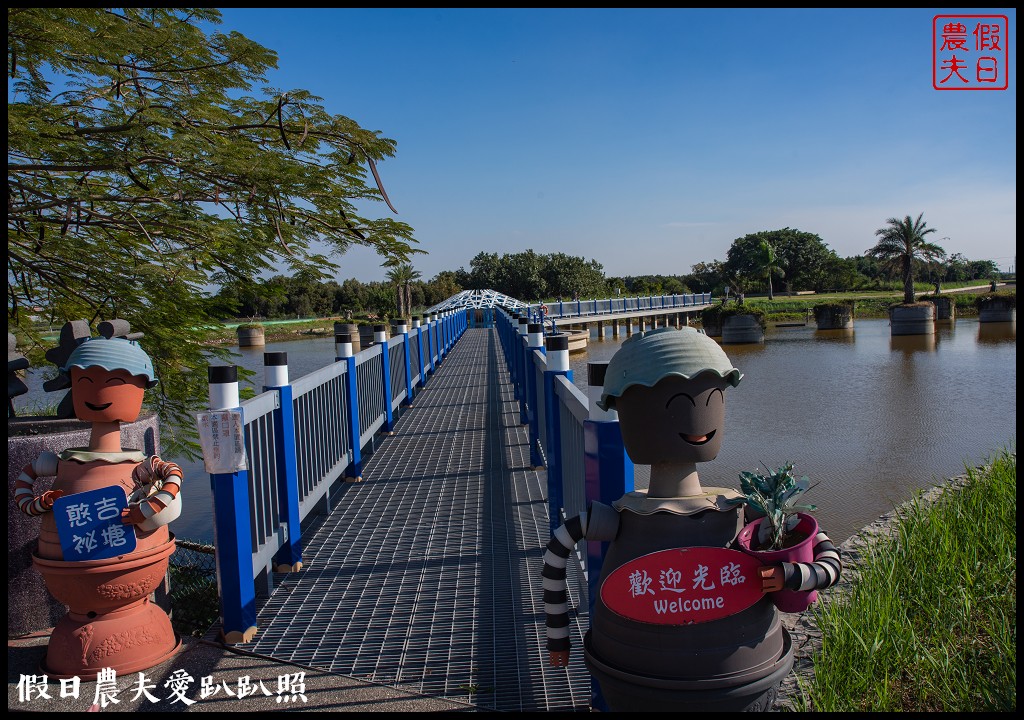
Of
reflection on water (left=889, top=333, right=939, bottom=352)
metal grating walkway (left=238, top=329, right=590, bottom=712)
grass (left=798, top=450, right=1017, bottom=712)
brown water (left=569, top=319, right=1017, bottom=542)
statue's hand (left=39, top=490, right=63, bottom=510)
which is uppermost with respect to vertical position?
statue's hand (left=39, top=490, right=63, bottom=510)

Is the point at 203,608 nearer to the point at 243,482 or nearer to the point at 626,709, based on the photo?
the point at 243,482

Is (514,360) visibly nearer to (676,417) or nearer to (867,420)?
(676,417)

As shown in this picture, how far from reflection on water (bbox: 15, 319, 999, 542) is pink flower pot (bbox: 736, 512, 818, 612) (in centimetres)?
304

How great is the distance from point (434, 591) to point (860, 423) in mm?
15431

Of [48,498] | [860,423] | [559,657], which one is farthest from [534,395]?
[860,423]

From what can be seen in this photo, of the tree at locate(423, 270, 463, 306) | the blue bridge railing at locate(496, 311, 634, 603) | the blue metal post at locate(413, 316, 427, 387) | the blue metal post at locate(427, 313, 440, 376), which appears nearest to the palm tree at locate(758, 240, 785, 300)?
the tree at locate(423, 270, 463, 306)

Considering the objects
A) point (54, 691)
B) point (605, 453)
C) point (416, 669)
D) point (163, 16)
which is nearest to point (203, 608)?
point (54, 691)

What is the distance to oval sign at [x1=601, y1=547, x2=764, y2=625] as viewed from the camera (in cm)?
218

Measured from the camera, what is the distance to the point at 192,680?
3076 mm

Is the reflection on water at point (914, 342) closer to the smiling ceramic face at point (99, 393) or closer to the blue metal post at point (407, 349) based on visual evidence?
the blue metal post at point (407, 349)

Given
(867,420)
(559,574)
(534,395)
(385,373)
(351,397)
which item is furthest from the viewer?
(867,420)

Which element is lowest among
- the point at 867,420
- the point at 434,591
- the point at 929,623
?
the point at 867,420

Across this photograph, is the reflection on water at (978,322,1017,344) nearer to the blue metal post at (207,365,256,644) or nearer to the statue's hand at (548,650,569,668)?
the statue's hand at (548,650,569,668)

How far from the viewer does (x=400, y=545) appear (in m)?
4.71
